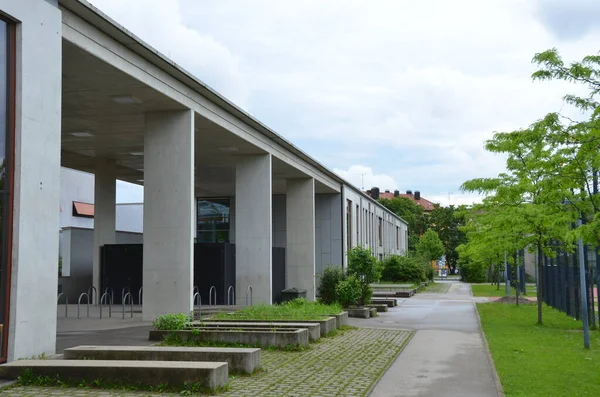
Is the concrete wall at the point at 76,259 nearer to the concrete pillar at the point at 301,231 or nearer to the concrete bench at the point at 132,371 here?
the concrete pillar at the point at 301,231

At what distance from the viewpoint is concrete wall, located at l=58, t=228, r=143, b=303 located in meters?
34.2

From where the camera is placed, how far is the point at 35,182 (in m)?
11.8

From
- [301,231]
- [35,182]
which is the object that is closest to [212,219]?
[301,231]

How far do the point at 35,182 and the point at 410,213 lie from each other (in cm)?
10419

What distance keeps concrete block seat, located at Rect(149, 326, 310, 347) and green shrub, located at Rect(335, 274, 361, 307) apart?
1103 centimetres

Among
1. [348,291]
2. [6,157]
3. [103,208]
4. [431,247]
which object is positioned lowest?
[348,291]

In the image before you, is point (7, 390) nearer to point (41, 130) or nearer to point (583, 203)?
point (41, 130)

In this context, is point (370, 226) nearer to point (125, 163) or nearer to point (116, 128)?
point (125, 163)

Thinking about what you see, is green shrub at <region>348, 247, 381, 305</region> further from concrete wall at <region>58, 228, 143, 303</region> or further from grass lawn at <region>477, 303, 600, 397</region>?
concrete wall at <region>58, 228, 143, 303</region>

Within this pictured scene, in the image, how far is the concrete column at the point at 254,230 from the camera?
94.9ft

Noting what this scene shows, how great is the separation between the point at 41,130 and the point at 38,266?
7.74 ft

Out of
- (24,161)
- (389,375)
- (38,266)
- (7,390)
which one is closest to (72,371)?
(7,390)

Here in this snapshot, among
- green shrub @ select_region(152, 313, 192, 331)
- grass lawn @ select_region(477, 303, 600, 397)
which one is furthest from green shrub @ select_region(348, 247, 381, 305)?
green shrub @ select_region(152, 313, 192, 331)

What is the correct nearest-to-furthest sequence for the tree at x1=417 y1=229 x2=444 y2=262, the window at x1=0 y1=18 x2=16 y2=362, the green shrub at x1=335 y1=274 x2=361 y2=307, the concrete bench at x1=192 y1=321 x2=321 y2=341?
the window at x1=0 y1=18 x2=16 y2=362
the concrete bench at x1=192 y1=321 x2=321 y2=341
the green shrub at x1=335 y1=274 x2=361 y2=307
the tree at x1=417 y1=229 x2=444 y2=262
